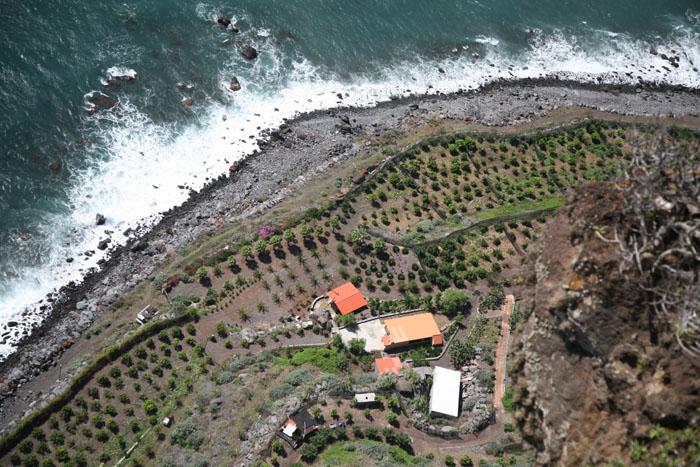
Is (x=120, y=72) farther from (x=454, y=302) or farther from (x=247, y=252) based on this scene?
(x=454, y=302)

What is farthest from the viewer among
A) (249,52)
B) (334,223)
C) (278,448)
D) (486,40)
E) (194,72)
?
(486,40)

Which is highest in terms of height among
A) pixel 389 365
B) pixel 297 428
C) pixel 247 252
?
pixel 247 252

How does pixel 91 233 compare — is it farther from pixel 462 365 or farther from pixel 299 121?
pixel 462 365

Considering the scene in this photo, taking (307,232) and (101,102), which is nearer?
(307,232)

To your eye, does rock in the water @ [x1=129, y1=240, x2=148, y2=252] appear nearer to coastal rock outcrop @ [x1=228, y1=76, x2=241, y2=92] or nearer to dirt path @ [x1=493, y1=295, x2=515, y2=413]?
coastal rock outcrop @ [x1=228, y1=76, x2=241, y2=92]

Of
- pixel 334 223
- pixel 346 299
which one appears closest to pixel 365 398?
pixel 346 299

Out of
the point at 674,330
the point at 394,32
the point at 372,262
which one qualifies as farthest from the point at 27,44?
the point at 674,330
